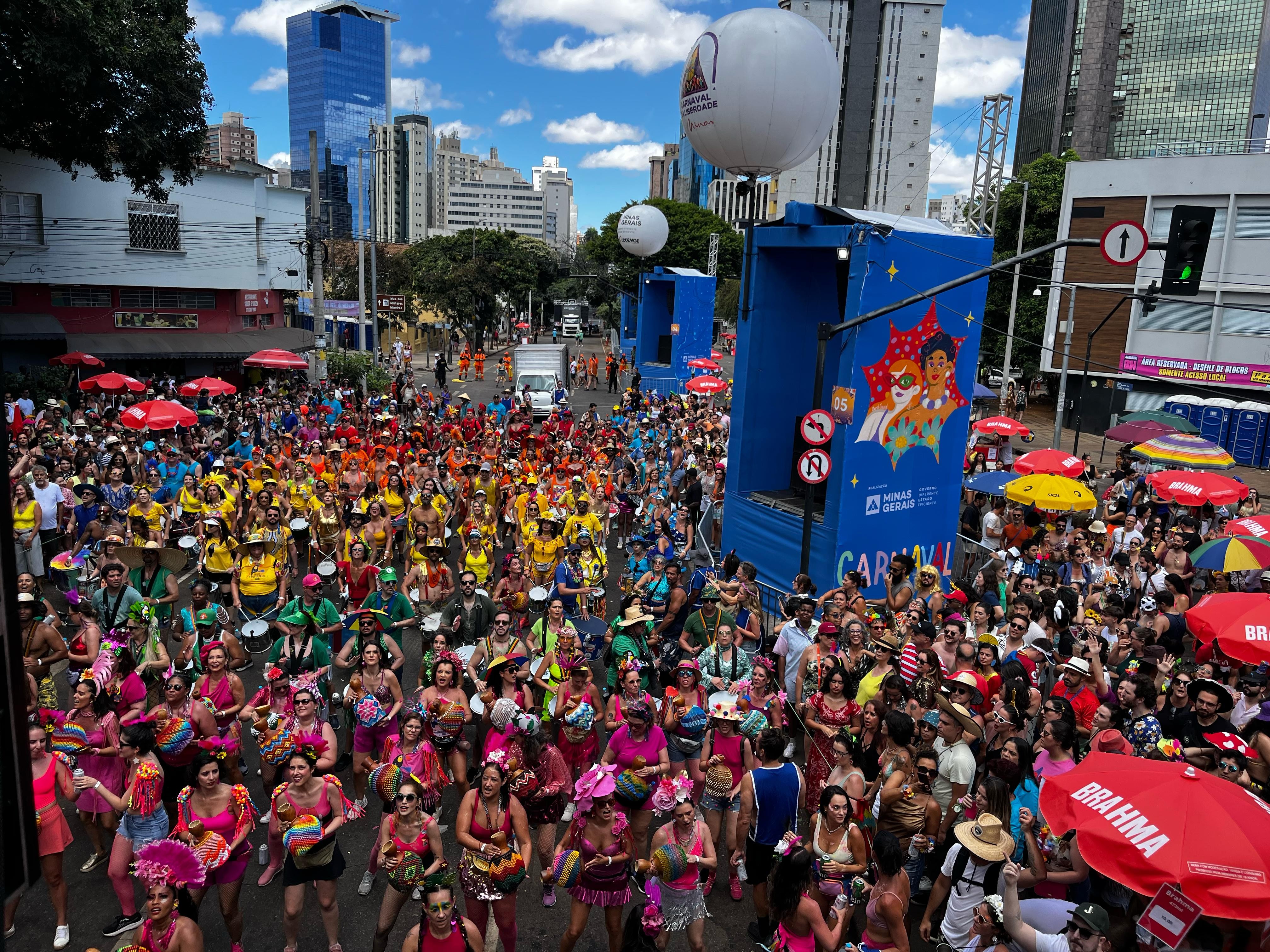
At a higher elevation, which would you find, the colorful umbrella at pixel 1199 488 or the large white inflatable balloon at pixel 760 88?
the large white inflatable balloon at pixel 760 88

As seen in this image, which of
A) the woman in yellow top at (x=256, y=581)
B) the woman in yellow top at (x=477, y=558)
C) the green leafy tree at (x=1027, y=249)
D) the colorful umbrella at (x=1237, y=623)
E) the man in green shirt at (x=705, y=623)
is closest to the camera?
the colorful umbrella at (x=1237, y=623)

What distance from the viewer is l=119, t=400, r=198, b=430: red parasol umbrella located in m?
14.5

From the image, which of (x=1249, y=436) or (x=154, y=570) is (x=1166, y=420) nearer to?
(x=1249, y=436)

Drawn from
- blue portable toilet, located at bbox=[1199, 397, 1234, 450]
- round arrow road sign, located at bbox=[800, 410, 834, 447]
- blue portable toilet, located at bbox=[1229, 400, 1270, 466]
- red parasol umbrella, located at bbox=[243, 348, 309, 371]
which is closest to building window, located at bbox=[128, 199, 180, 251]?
red parasol umbrella, located at bbox=[243, 348, 309, 371]

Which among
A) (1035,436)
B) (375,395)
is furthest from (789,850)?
(1035,436)

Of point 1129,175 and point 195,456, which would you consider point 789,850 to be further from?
point 1129,175

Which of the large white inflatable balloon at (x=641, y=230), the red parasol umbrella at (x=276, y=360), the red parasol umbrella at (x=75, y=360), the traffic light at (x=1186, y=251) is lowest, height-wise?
the red parasol umbrella at (x=75, y=360)

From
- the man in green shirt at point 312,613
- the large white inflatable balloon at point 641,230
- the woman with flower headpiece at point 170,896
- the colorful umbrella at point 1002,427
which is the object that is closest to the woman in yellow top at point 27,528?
the man in green shirt at point 312,613

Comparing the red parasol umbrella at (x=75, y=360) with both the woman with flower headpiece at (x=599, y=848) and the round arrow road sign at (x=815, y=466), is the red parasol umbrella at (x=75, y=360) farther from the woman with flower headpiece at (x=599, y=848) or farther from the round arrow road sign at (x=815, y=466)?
the woman with flower headpiece at (x=599, y=848)

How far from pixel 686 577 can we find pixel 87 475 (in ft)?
29.9

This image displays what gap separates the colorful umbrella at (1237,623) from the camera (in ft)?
23.3

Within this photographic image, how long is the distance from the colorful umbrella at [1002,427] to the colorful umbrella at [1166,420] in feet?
6.82

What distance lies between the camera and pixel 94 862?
660 cm

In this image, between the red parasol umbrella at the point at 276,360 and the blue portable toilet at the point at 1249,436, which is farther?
the blue portable toilet at the point at 1249,436
